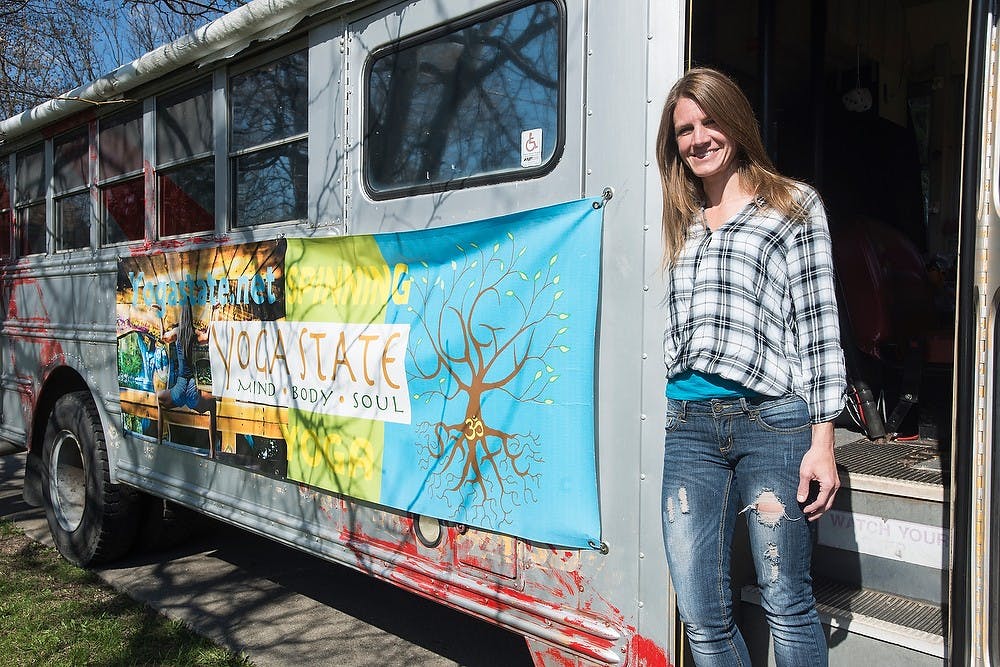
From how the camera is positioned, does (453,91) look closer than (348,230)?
Yes

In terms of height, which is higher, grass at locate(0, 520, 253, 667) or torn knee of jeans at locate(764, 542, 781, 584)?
torn knee of jeans at locate(764, 542, 781, 584)

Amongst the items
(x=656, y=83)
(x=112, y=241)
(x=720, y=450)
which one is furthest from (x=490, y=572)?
(x=112, y=241)

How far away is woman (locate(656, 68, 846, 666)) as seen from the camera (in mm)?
1897

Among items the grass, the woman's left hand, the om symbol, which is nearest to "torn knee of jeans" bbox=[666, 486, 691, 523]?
the woman's left hand

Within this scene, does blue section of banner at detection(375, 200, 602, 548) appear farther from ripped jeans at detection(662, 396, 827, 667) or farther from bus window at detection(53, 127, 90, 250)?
bus window at detection(53, 127, 90, 250)

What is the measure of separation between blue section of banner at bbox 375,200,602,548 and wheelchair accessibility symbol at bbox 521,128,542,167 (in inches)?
6.4

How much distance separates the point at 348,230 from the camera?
3.05 meters

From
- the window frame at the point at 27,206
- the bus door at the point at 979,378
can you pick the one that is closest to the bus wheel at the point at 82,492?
the window frame at the point at 27,206

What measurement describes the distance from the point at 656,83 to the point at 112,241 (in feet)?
11.1

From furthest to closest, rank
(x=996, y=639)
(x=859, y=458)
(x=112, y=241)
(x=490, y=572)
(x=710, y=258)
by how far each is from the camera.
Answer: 1. (x=112, y=241)
2. (x=859, y=458)
3. (x=490, y=572)
4. (x=710, y=258)
5. (x=996, y=639)

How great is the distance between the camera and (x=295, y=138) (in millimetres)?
3312

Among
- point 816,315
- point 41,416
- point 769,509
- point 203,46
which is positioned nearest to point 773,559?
point 769,509

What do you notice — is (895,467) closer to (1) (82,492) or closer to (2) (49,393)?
(1) (82,492)

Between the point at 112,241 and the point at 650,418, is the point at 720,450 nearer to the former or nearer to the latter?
the point at 650,418
